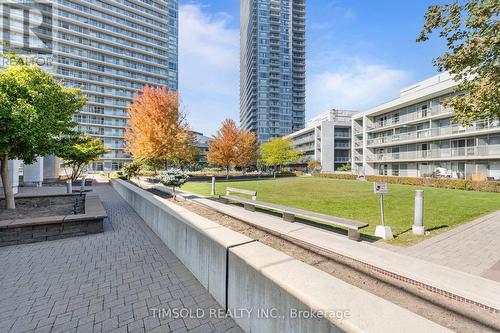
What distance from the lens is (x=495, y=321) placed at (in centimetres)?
286

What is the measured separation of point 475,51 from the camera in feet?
20.9

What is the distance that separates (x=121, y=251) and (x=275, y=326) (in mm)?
5003

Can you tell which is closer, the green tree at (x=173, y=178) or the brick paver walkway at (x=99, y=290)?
the brick paver walkway at (x=99, y=290)

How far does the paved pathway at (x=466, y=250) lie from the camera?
16.5 feet

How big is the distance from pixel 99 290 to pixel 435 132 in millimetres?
37434

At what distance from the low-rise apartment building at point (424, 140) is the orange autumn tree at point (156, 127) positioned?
2692cm

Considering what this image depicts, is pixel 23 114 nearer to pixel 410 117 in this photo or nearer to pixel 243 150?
pixel 243 150

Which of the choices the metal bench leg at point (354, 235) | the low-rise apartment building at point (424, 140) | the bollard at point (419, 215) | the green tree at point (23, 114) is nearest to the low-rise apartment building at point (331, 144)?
the low-rise apartment building at point (424, 140)

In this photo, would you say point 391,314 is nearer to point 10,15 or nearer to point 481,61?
point 481,61

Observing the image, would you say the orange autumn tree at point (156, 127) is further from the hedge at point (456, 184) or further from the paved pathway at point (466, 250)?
the hedge at point (456, 184)

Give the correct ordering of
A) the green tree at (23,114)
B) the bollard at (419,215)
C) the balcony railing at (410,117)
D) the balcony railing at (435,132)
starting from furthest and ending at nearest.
A: the balcony railing at (410,117)
the balcony railing at (435,132)
the bollard at (419,215)
the green tree at (23,114)

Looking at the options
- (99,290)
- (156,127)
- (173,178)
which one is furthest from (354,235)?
(156,127)

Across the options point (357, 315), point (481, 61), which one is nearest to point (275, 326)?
point (357, 315)

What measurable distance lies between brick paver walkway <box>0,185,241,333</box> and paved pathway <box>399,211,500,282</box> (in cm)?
521
